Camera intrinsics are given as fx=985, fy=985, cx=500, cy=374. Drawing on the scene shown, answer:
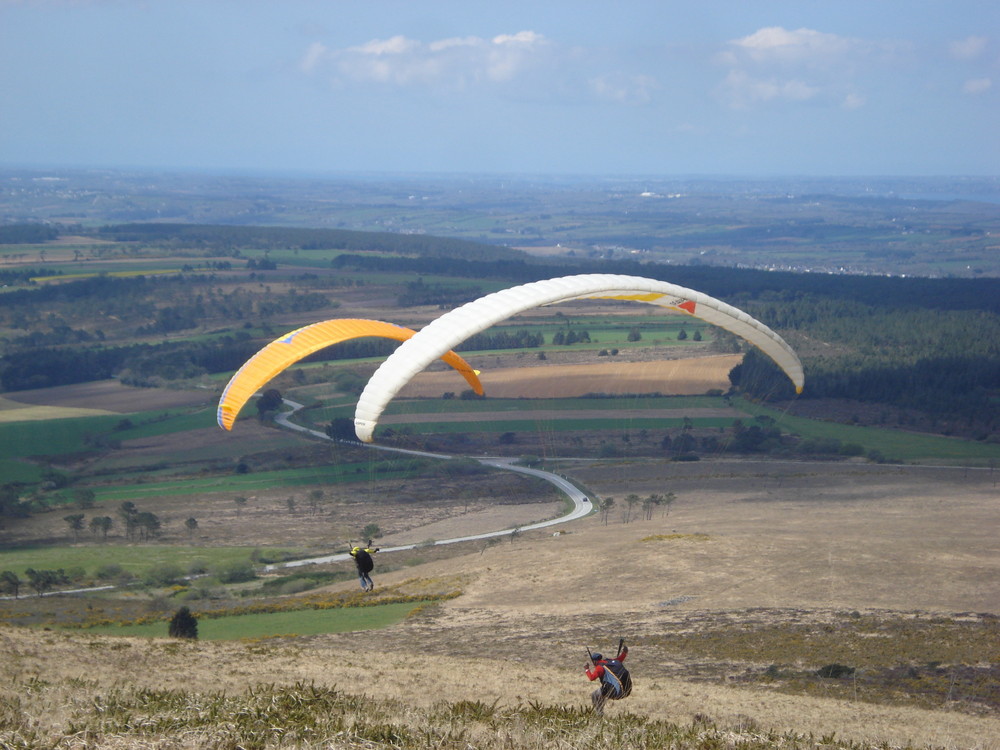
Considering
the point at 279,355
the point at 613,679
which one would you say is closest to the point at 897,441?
the point at 279,355

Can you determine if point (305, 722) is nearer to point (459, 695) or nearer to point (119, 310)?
point (459, 695)

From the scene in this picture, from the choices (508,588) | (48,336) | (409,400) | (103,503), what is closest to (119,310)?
(48,336)

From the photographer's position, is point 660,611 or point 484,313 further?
point 660,611

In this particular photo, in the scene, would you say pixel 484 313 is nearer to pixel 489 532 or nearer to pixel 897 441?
pixel 489 532

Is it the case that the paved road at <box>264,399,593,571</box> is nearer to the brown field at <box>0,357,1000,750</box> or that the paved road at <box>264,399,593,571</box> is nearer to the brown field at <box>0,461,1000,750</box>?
the brown field at <box>0,357,1000,750</box>

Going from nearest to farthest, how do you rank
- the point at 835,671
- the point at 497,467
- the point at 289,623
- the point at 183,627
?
1. the point at 835,671
2. the point at 183,627
3. the point at 289,623
4. the point at 497,467

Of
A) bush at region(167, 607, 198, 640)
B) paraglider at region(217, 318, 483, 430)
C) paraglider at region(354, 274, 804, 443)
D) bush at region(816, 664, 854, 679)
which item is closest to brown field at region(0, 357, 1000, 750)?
bush at region(816, 664, 854, 679)
